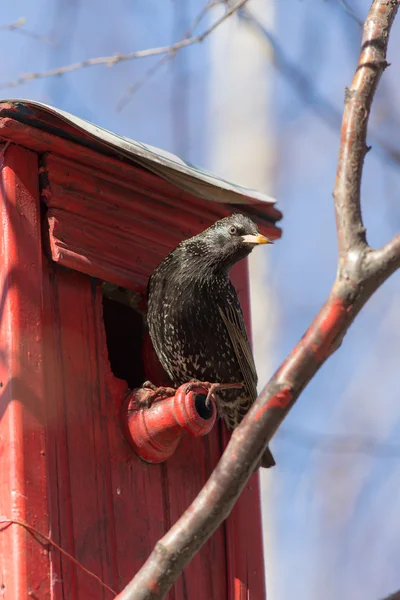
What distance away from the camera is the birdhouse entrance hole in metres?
4.32

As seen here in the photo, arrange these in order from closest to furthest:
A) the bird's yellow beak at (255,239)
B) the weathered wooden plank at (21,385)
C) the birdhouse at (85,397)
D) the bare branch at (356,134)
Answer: the bare branch at (356,134) → the weathered wooden plank at (21,385) → the birdhouse at (85,397) → the bird's yellow beak at (255,239)

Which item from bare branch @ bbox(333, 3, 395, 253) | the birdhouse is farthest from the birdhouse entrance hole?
bare branch @ bbox(333, 3, 395, 253)

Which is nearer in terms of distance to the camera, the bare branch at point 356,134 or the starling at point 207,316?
the bare branch at point 356,134

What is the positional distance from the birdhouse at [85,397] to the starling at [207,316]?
0.09 m

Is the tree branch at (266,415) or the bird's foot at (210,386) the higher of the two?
the bird's foot at (210,386)

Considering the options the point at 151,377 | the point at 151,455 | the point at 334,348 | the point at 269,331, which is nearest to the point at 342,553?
the point at 269,331

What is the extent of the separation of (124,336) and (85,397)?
0.84 metres

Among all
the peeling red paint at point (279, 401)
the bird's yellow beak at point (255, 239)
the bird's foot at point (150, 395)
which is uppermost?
the bird's yellow beak at point (255, 239)

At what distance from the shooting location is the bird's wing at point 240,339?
13.3 ft

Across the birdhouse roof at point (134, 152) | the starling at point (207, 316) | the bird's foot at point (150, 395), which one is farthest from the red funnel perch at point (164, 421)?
the birdhouse roof at point (134, 152)

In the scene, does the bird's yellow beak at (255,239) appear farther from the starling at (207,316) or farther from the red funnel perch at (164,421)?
the red funnel perch at (164,421)

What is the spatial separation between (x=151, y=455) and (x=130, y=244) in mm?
747

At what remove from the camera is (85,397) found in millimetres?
3598

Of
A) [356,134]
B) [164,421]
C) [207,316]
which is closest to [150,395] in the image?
[164,421]
